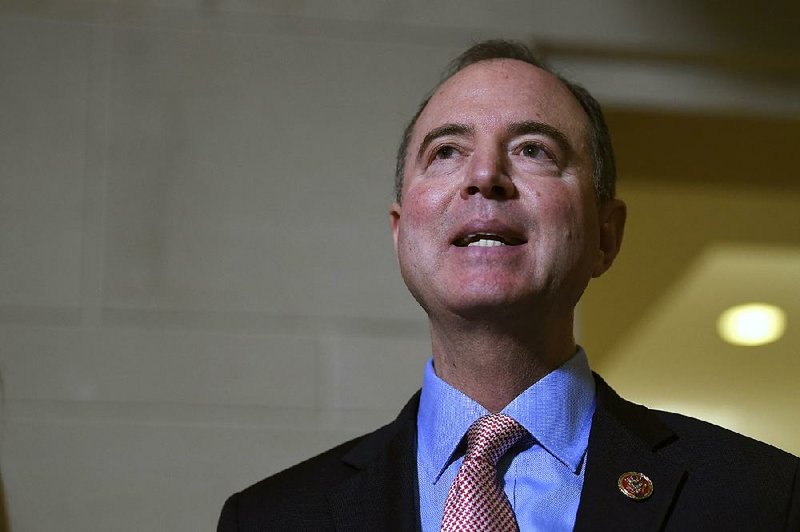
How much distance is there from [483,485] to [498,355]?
0.66 ft

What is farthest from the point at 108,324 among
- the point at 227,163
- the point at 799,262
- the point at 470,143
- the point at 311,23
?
the point at 799,262

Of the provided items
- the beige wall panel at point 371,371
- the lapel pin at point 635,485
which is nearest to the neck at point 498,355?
the lapel pin at point 635,485

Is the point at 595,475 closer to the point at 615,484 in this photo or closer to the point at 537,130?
the point at 615,484

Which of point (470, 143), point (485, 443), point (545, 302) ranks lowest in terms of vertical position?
point (485, 443)

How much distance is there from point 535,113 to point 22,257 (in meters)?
1.20

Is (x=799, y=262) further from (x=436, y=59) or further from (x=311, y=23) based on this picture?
(x=311, y=23)

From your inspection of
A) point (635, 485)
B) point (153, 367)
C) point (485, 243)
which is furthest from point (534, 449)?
point (153, 367)

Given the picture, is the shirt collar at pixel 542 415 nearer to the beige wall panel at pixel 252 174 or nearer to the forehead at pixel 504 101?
the forehead at pixel 504 101

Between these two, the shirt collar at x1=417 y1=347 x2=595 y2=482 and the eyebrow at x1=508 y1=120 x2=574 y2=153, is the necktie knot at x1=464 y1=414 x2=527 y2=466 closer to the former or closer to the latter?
the shirt collar at x1=417 y1=347 x2=595 y2=482

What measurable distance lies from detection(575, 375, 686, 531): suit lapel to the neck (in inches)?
4.1

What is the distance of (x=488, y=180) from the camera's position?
175 cm

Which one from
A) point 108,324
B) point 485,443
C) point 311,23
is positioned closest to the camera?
point 485,443

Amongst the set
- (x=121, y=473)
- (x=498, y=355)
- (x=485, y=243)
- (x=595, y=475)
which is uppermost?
(x=485, y=243)

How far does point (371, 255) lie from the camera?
271cm
